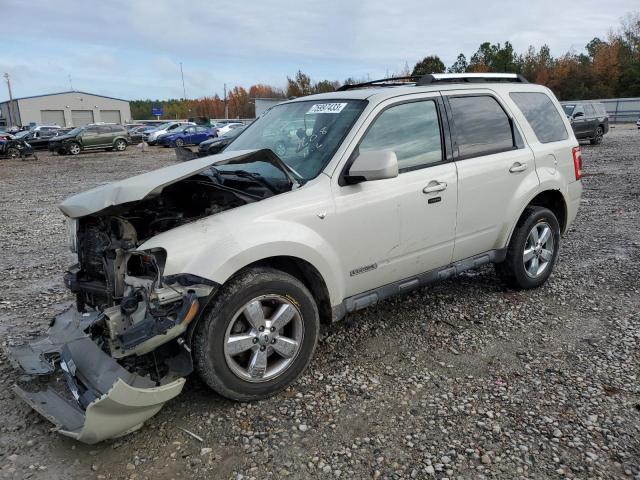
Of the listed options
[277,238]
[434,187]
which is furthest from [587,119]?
[277,238]

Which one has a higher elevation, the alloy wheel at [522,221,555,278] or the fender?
the fender

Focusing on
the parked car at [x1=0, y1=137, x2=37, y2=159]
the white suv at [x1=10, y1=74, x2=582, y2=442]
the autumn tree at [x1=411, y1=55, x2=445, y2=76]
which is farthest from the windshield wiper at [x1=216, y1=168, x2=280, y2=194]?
the autumn tree at [x1=411, y1=55, x2=445, y2=76]

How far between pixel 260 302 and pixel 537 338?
235 cm

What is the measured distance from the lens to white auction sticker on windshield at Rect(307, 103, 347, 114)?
12.8ft

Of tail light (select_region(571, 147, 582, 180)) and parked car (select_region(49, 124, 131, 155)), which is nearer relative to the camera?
tail light (select_region(571, 147, 582, 180))

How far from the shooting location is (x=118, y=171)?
725 inches

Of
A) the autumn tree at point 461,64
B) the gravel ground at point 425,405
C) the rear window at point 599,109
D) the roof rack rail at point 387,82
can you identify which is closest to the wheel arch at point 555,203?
the gravel ground at point 425,405

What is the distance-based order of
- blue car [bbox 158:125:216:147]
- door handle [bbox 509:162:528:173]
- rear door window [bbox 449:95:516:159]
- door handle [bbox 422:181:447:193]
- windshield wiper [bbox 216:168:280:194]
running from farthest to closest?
blue car [bbox 158:125:216:147] < door handle [bbox 509:162:528:173] < rear door window [bbox 449:95:516:159] < door handle [bbox 422:181:447:193] < windshield wiper [bbox 216:168:280:194]

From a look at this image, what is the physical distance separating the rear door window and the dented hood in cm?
179

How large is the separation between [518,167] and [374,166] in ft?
6.25

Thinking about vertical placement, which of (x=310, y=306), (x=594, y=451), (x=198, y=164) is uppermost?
(x=198, y=164)

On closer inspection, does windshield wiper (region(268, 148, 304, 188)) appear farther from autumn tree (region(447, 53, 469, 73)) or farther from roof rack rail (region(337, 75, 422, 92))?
autumn tree (region(447, 53, 469, 73))

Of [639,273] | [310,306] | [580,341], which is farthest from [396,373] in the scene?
[639,273]

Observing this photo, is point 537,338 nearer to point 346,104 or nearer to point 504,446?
point 504,446
